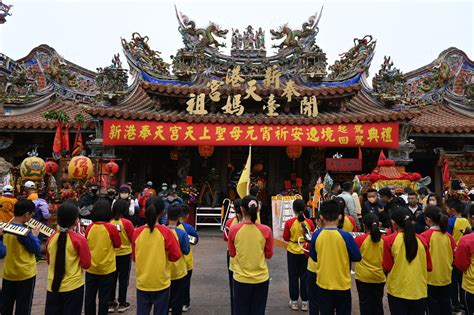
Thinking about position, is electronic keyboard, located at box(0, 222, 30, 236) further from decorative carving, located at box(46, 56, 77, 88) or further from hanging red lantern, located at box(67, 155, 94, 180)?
decorative carving, located at box(46, 56, 77, 88)

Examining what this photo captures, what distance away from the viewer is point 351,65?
39.0 feet

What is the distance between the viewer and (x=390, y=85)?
10492mm

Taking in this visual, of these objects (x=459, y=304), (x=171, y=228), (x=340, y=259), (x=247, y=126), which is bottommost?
(x=459, y=304)

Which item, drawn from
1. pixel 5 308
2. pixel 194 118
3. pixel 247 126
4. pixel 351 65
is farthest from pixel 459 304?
pixel 351 65

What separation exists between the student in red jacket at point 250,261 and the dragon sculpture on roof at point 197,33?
11148 millimetres

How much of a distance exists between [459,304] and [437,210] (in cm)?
163

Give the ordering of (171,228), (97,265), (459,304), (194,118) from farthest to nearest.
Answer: (194,118) → (459,304) → (97,265) → (171,228)

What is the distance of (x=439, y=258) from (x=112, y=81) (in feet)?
32.3

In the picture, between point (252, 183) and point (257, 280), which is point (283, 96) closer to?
point (252, 183)

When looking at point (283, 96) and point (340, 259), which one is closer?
point (340, 259)

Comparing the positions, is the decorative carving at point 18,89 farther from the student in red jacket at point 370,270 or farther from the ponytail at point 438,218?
the ponytail at point 438,218

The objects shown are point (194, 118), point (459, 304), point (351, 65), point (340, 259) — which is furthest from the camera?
point (351, 65)

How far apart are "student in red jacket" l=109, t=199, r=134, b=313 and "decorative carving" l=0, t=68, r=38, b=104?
970 centimetres

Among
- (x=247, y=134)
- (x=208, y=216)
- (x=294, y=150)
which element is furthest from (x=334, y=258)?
(x=208, y=216)
